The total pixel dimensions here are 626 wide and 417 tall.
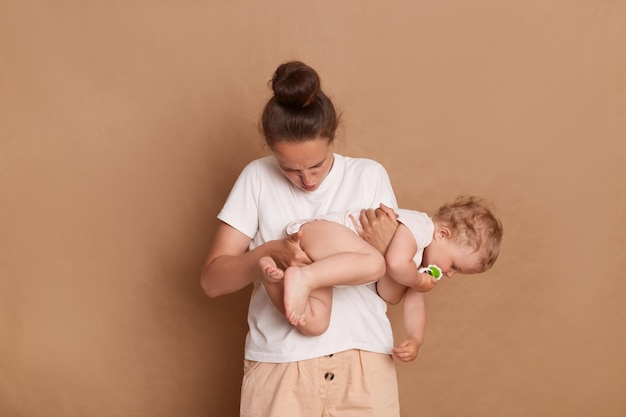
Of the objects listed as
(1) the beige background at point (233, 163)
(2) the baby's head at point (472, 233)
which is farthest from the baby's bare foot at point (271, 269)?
(1) the beige background at point (233, 163)

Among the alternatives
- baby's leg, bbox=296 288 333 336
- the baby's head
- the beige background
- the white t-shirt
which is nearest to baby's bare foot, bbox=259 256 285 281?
baby's leg, bbox=296 288 333 336

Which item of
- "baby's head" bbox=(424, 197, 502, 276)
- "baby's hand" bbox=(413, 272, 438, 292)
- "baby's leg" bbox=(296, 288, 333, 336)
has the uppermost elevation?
"baby's head" bbox=(424, 197, 502, 276)

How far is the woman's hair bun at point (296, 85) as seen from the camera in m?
2.34

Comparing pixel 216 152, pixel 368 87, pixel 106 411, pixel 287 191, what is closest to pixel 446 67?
pixel 368 87

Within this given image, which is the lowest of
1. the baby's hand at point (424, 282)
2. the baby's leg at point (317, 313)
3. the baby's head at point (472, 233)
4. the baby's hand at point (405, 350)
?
the baby's hand at point (405, 350)

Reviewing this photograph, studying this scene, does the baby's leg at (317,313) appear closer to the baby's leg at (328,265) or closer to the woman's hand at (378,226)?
the baby's leg at (328,265)

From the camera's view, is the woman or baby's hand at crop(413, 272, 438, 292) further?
baby's hand at crop(413, 272, 438, 292)

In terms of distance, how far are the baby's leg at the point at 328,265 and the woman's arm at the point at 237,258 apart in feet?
0.21

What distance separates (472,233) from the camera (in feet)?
8.70

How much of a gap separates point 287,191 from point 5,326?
1676 mm

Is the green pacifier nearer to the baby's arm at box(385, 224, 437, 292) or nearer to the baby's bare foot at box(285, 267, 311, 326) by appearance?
the baby's arm at box(385, 224, 437, 292)

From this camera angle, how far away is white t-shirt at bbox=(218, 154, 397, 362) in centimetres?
239

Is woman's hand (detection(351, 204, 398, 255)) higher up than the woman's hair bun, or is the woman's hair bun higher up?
the woman's hair bun

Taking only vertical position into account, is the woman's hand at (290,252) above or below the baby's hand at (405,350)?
above
